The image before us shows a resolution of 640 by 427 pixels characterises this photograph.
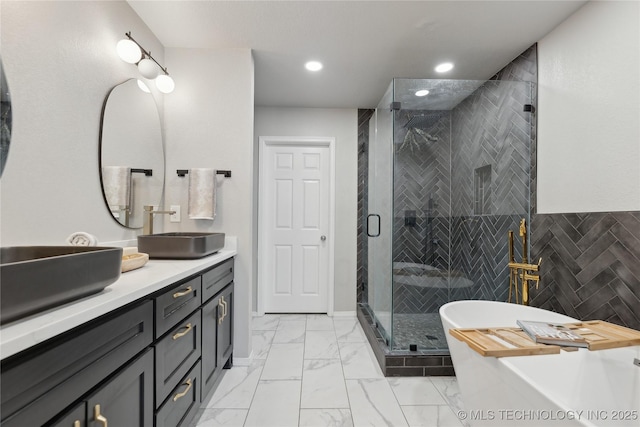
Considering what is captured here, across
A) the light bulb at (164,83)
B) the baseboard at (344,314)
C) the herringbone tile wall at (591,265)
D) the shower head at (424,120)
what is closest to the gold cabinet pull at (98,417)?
the light bulb at (164,83)

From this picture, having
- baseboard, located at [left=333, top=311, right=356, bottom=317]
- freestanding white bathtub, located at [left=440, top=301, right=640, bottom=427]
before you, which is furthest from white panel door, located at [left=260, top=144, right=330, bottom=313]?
freestanding white bathtub, located at [left=440, top=301, right=640, bottom=427]

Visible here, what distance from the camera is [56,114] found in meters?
1.41

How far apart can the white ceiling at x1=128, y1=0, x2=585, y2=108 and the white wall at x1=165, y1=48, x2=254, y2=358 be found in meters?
0.10

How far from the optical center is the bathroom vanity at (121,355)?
64 cm

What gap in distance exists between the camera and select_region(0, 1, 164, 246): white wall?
121cm

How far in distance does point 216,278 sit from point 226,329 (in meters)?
0.48

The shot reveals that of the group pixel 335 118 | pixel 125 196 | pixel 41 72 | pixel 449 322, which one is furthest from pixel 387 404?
pixel 335 118

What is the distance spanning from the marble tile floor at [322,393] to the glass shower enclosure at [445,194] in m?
0.31

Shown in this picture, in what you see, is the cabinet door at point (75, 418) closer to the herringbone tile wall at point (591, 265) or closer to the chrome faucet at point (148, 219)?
the chrome faucet at point (148, 219)

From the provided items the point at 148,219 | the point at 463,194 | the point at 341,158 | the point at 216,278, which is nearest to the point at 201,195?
the point at 148,219

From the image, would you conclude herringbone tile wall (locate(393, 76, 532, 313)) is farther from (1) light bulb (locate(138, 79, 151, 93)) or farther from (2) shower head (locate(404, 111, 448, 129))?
(1) light bulb (locate(138, 79, 151, 93))

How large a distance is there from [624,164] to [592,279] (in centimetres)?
67

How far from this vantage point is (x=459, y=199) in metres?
2.65

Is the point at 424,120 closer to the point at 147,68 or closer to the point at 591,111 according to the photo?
the point at 591,111
